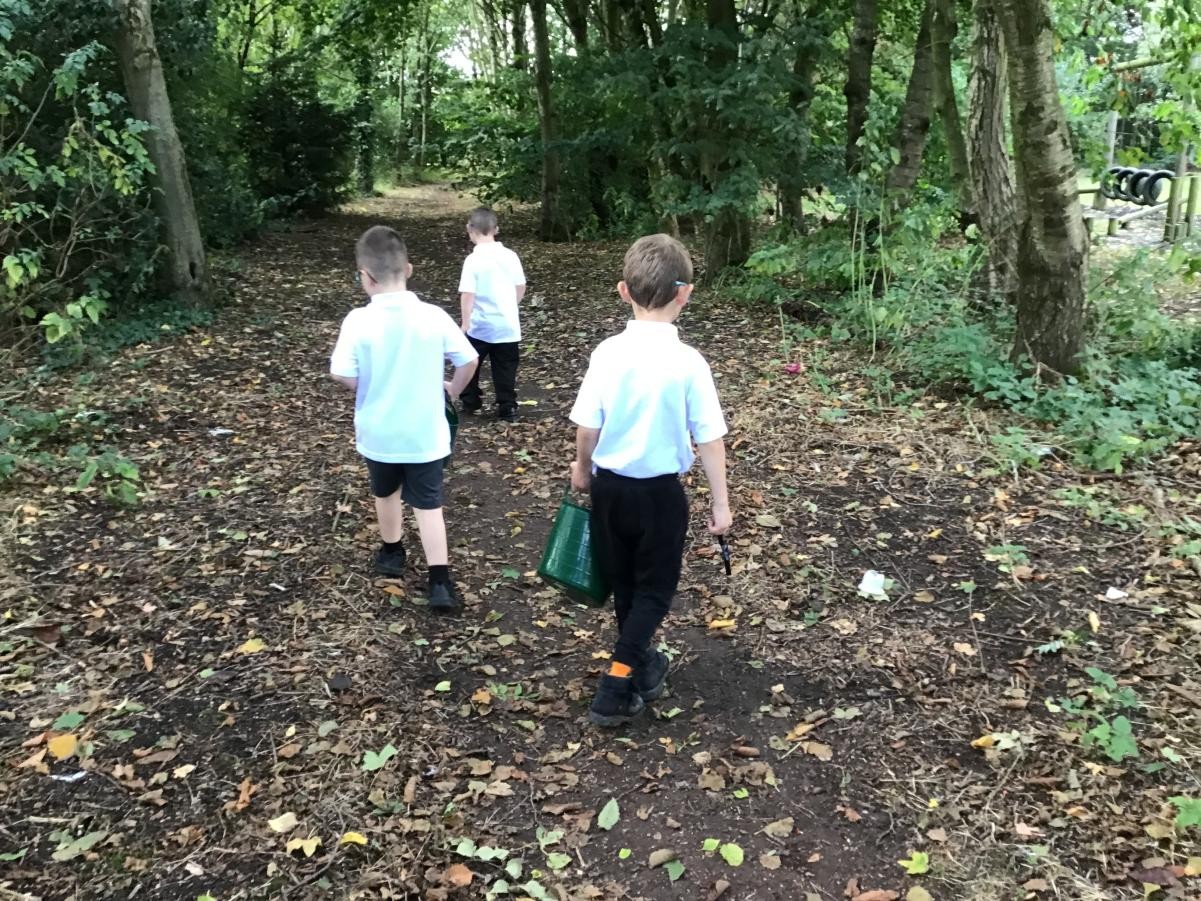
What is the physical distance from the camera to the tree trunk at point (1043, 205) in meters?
5.74

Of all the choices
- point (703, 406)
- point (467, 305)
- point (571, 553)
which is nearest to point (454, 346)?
point (571, 553)

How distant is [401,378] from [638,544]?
1.40m

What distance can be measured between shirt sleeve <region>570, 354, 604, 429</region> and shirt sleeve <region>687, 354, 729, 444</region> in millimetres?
324

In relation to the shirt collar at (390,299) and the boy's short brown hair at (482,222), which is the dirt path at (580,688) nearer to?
the shirt collar at (390,299)

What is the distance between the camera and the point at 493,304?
259 inches

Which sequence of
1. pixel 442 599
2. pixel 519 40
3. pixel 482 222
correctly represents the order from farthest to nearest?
pixel 519 40 → pixel 482 222 → pixel 442 599

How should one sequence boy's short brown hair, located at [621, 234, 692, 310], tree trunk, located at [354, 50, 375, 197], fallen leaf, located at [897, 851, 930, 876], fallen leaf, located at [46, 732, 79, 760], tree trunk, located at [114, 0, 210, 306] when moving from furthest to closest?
1. tree trunk, located at [354, 50, 375, 197]
2. tree trunk, located at [114, 0, 210, 306]
3. fallen leaf, located at [46, 732, 79, 760]
4. boy's short brown hair, located at [621, 234, 692, 310]
5. fallen leaf, located at [897, 851, 930, 876]

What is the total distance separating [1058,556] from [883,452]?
59.6 inches

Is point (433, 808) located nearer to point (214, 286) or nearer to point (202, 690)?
point (202, 690)

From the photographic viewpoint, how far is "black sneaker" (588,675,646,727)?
3537 mm

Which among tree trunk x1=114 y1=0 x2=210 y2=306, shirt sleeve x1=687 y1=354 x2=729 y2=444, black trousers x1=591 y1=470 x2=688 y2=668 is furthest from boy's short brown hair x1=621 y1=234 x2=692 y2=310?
tree trunk x1=114 y1=0 x2=210 y2=306

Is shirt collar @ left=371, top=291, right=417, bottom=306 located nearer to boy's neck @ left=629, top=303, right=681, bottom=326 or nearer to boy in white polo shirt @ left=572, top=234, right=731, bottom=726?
boy in white polo shirt @ left=572, top=234, right=731, bottom=726

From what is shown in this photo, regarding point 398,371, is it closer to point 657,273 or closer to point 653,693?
point 657,273

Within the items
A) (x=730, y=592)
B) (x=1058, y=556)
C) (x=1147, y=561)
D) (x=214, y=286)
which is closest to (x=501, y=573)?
(x=730, y=592)
